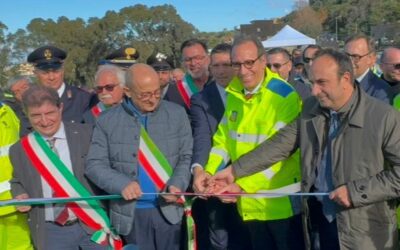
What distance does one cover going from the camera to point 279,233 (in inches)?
177

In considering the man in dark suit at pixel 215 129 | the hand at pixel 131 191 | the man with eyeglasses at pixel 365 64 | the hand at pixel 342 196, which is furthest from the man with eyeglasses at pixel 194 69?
the hand at pixel 342 196

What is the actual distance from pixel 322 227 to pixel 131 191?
1434 millimetres

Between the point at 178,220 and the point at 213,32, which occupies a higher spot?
the point at 213,32

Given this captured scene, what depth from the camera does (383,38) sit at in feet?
91.1

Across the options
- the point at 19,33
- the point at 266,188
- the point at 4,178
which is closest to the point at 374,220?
the point at 266,188

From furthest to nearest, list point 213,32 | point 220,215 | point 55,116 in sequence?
point 213,32, point 220,215, point 55,116

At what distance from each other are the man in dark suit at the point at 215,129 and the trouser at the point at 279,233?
507 mm

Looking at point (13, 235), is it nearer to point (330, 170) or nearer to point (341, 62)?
point (330, 170)

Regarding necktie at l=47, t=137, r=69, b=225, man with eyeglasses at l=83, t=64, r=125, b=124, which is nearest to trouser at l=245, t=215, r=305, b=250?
necktie at l=47, t=137, r=69, b=225

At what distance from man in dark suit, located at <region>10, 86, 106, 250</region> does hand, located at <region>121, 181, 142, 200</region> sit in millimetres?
384

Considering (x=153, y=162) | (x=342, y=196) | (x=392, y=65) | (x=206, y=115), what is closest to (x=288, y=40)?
(x=392, y=65)

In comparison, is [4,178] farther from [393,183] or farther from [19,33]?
[19,33]

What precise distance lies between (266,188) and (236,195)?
0.24 metres

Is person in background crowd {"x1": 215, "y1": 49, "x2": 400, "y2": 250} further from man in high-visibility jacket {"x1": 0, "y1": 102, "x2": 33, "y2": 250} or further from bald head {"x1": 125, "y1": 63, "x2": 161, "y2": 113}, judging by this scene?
man in high-visibility jacket {"x1": 0, "y1": 102, "x2": 33, "y2": 250}
